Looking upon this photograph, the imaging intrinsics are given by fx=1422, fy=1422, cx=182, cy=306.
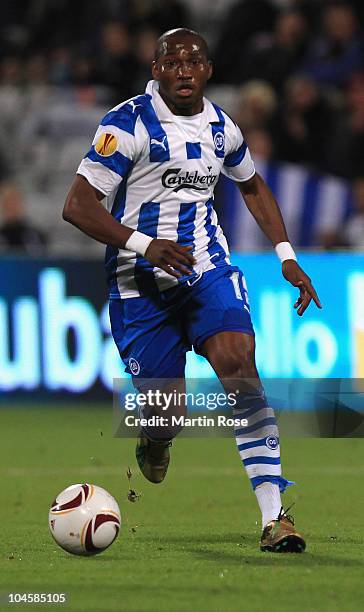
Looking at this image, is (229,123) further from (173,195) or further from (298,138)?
(298,138)

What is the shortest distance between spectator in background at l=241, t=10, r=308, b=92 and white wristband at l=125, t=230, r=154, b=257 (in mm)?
9075

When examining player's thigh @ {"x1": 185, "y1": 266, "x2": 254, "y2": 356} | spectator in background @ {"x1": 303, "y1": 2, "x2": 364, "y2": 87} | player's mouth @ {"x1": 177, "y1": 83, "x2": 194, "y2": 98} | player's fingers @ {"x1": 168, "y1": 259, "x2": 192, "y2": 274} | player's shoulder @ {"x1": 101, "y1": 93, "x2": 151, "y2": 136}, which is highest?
spectator in background @ {"x1": 303, "y1": 2, "x2": 364, "y2": 87}

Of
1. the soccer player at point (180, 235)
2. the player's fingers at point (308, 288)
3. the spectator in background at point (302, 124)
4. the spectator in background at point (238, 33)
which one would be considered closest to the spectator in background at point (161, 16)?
the spectator in background at point (238, 33)

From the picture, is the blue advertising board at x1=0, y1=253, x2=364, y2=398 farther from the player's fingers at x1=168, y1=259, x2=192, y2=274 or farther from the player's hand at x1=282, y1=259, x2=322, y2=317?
the player's fingers at x1=168, y1=259, x2=192, y2=274

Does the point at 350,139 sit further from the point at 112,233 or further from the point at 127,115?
the point at 112,233

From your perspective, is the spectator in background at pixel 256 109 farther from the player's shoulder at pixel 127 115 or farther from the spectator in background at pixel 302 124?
the player's shoulder at pixel 127 115

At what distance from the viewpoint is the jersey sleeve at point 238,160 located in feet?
21.5

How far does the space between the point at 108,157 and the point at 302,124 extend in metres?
8.11

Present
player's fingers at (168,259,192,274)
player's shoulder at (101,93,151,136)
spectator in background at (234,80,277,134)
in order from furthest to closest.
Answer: spectator in background at (234,80,277,134)
player's shoulder at (101,93,151,136)
player's fingers at (168,259,192,274)

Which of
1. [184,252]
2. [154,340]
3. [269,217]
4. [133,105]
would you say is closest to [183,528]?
[154,340]

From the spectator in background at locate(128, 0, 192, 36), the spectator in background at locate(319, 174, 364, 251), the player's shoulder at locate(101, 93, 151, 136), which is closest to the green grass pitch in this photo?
the player's shoulder at locate(101, 93, 151, 136)

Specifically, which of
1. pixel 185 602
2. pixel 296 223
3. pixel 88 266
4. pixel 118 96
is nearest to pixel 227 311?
pixel 185 602

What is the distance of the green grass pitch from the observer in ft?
16.0

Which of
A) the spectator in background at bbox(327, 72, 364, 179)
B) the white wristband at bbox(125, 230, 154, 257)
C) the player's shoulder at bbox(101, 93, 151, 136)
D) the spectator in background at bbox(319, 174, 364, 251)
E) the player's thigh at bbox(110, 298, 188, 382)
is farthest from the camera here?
the spectator in background at bbox(327, 72, 364, 179)
